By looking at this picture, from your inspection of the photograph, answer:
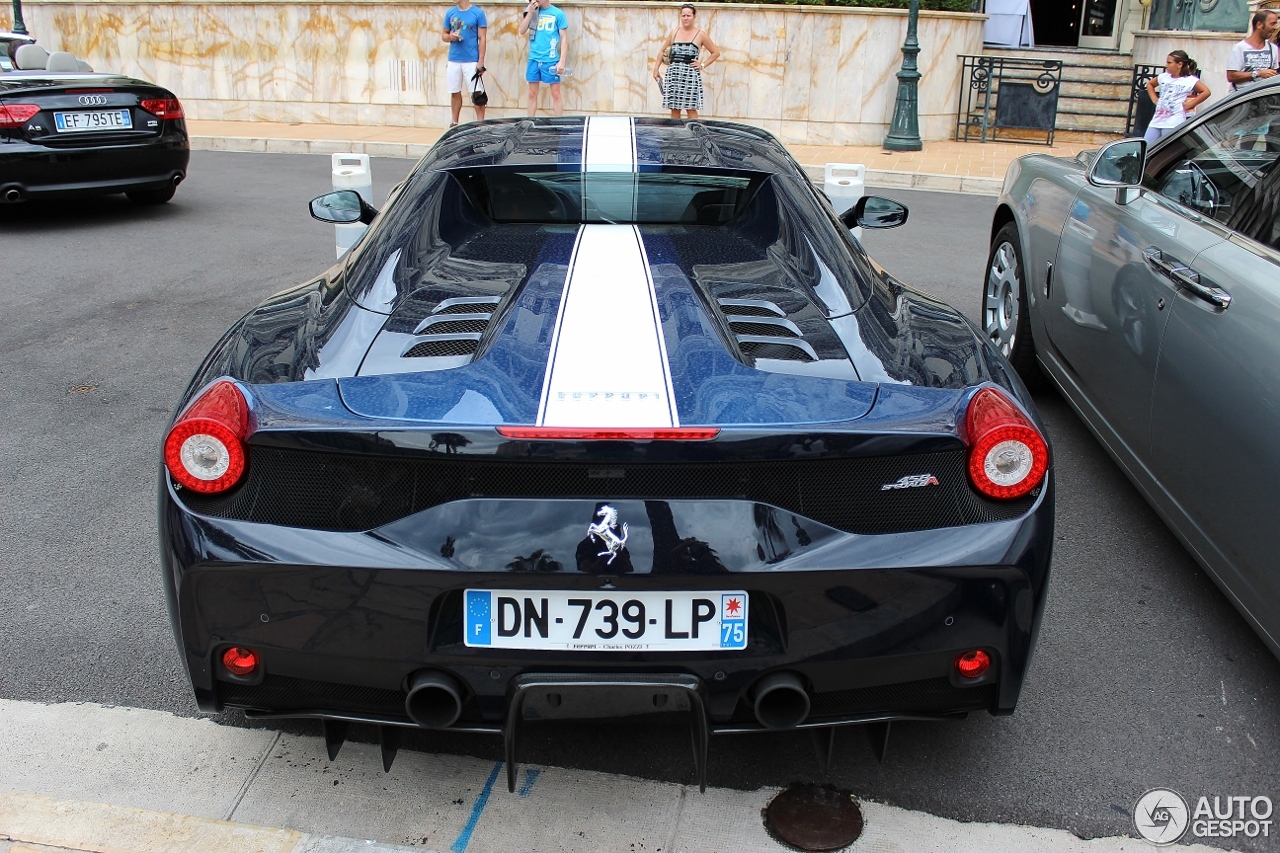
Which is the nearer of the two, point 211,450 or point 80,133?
point 211,450

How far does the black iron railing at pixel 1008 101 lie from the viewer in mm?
15344

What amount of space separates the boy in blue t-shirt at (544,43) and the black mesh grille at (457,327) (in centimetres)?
1298

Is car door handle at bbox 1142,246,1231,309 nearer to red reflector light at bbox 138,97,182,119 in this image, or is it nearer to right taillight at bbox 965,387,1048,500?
right taillight at bbox 965,387,1048,500

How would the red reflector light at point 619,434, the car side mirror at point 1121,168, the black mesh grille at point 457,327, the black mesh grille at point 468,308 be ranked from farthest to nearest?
1. the car side mirror at point 1121,168
2. the black mesh grille at point 468,308
3. the black mesh grille at point 457,327
4. the red reflector light at point 619,434

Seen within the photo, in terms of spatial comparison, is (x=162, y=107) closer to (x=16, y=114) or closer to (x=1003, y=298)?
(x=16, y=114)

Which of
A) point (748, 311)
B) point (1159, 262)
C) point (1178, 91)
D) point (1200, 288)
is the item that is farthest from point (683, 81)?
point (748, 311)

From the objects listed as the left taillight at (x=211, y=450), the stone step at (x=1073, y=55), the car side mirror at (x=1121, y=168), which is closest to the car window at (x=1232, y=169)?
the car side mirror at (x=1121, y=168)

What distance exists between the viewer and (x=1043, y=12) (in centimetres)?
2281

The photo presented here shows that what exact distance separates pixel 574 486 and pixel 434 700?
0.52 m

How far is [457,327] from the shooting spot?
8.61ft

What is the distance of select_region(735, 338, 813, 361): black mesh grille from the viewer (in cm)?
247

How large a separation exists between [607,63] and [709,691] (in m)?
14.7

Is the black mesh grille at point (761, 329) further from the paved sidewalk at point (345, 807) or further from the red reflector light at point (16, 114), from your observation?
the red reflector light at point (16, 114)

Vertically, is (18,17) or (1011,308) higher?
(18,17)
